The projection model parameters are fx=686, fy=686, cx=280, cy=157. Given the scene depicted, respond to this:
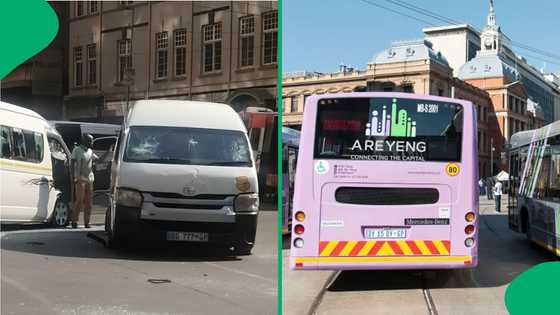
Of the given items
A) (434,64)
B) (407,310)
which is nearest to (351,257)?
(407,310)

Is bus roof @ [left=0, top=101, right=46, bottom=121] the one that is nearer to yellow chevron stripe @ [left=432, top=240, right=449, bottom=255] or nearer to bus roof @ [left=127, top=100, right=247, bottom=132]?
bus roof @ [left=127, top=100, right=247, bottom=132]

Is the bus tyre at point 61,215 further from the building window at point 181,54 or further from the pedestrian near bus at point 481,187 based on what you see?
the pedestrian near bus at point 481,187

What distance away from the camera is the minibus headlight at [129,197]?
11.7ft

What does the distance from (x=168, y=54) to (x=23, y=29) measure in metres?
0.84

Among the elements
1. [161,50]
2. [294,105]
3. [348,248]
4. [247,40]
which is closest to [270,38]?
[247,40]

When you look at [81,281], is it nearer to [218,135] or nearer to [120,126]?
[120,126]

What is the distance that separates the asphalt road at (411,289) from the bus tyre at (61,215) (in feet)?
5.00

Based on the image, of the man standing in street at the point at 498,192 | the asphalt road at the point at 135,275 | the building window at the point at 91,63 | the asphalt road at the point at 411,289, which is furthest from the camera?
the man standing in street at the point at 498,192

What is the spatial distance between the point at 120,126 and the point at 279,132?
0.84 metres

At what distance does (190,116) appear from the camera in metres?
3.60

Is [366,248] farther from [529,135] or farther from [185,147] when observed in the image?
[185,147]

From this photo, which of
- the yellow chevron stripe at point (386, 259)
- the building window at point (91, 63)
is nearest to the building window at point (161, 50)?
the building window at point (91, 63)

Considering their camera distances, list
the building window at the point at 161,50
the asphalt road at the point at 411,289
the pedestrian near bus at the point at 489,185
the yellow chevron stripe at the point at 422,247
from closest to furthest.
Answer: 1. the building window at the point at 161,50
2. the asphalt road at the point at 411,289
3. the yellow chevron stripe at the point at 422,247
4. the pedestrian near bus at the point at 489,185

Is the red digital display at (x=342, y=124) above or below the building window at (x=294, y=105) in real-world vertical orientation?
below
